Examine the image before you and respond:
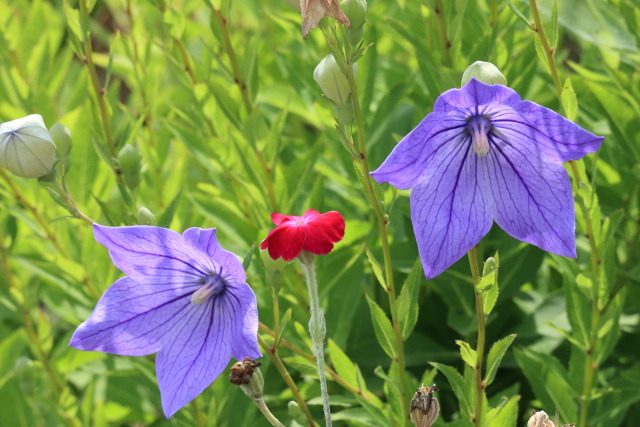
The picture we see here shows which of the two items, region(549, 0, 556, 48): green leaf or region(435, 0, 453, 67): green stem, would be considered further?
region(435, 0, 453, 67): green stem

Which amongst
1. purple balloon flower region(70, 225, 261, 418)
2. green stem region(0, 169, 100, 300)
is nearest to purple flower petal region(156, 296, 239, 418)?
purple balloon flower region(70, 225, 261, 418)

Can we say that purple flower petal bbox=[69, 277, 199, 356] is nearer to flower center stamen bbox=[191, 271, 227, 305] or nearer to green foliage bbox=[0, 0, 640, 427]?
flower center stamen bbox=[191, 271, 227, 305]

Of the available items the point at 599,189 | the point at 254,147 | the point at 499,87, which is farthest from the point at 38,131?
the point at 599,189

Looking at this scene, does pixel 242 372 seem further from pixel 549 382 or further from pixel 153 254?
pixel 549 382

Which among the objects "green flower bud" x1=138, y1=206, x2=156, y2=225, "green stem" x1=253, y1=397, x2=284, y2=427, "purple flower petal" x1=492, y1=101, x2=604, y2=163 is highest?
"purple flower petal" x1=492, y1=101, x2=604, y2=163

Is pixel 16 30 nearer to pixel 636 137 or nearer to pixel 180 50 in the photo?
pixel 180 50
